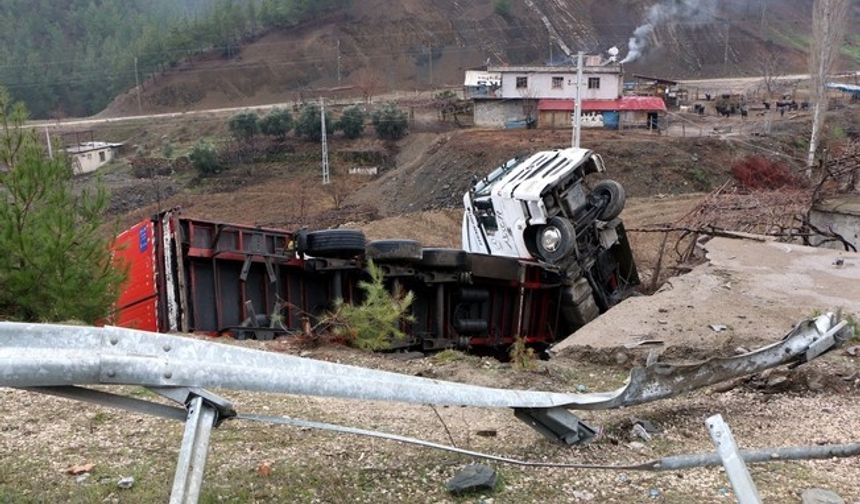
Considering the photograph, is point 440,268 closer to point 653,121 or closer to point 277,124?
point 653,121

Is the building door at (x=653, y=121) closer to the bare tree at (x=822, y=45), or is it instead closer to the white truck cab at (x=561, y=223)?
the bare tree at (x=822, y=45)

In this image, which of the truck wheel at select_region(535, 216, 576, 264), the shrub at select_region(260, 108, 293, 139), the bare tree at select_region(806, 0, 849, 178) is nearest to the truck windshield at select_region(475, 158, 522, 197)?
the truck wheel at select_region(535, 216, 576, 264)

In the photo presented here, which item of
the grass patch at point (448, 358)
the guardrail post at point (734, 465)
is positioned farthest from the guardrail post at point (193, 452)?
the grass patch at point (448, 358)

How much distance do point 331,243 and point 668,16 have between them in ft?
272

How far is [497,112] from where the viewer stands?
1678 inches

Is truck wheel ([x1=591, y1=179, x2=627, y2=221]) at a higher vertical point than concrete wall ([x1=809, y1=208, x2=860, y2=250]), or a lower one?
higher

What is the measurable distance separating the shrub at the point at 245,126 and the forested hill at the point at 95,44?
31.8 meters

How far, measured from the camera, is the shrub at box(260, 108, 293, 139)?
45438 mm

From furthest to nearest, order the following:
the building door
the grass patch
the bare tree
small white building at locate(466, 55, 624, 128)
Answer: small white building at locate(466, 55, 624, 128)
the building door
the bare tree
the grass patch

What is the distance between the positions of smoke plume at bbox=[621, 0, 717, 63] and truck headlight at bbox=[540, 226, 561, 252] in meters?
68.9

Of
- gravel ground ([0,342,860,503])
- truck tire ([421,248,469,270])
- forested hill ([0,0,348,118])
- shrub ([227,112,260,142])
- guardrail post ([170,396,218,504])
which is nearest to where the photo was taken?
guardrail post ([170,396,218,504])

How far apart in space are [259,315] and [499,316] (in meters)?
3.20

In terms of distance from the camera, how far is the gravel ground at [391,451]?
11.7 ft

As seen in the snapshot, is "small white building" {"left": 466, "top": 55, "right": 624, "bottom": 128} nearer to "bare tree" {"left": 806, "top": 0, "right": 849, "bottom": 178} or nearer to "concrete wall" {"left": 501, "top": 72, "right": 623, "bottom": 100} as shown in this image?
"concrete wall" {"left": 501, "top": 72, "right": 623, "bottom": 100}
